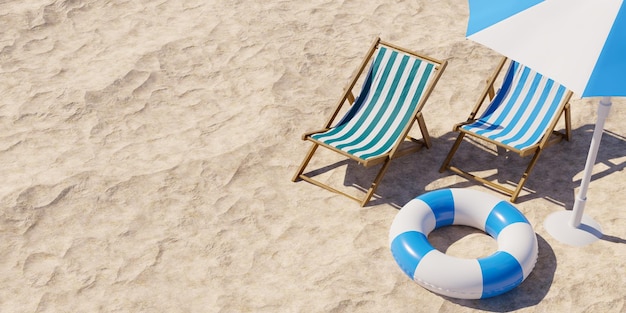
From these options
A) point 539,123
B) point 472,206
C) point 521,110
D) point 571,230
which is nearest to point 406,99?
point 521,110

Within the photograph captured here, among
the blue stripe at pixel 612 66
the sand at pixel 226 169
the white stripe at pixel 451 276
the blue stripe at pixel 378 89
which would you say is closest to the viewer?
the blue stripe at pixel 612 66

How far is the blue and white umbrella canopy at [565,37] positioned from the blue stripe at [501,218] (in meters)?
1.22

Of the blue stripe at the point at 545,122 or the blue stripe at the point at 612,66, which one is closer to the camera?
the blue stripe at the point at 612,66

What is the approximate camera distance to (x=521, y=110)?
265 inches

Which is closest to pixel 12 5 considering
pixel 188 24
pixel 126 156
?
pixel 188 24

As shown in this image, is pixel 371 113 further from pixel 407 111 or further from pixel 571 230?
pixel 571 230

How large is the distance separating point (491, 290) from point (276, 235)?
1.54 metres

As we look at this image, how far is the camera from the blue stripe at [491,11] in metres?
5.26

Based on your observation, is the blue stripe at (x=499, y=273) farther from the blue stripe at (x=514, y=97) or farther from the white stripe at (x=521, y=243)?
the blue stripe at (x=514, y=97)

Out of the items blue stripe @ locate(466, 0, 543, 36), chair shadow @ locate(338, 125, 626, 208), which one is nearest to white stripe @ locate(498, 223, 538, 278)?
chair shadow @ locate(338, 125, 626, 208)

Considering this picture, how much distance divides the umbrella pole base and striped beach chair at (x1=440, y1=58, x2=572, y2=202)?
37cm

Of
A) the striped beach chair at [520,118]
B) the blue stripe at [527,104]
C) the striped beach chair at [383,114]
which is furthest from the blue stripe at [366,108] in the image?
the blue stripe at [527,104]

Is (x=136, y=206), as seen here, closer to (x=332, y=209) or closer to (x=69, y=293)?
(x=69, y=293)

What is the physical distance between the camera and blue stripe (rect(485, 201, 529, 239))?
5.83 metres
